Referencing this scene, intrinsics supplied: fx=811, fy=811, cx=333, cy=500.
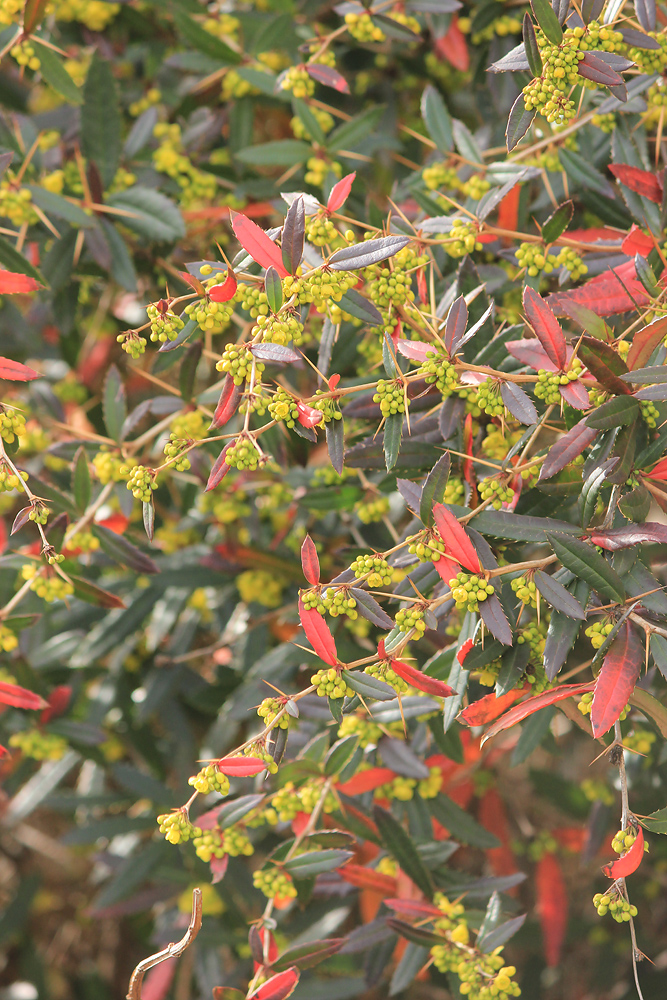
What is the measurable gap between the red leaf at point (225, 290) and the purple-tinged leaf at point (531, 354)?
0.31 m

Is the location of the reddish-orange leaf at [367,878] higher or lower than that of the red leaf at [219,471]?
lower

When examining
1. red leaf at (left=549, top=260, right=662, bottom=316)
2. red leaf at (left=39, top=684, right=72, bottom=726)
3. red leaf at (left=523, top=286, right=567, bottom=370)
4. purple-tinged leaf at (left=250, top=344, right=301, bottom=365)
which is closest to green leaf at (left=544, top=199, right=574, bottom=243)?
red leaf at (left=549, top=260, right=662, bottom=316)

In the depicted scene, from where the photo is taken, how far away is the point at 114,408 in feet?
4.27

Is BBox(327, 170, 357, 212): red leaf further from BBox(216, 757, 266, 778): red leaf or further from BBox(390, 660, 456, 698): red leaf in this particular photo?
BBox(216, 757, 266, 778): red leaf

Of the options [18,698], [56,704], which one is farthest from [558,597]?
[56,704]

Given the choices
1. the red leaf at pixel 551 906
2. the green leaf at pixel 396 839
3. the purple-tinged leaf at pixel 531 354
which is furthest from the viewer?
the red leaf at pixel 551 906

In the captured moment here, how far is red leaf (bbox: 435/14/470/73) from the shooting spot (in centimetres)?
143

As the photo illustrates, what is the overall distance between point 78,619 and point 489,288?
103 centimetres

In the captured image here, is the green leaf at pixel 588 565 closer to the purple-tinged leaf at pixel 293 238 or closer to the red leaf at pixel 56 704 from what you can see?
the purple-tinged leaf at pixel 293 238

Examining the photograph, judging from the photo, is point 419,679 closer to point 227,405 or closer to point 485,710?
point 485,710

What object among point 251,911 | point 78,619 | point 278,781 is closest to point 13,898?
point 251,911

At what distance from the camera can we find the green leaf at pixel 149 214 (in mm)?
1315

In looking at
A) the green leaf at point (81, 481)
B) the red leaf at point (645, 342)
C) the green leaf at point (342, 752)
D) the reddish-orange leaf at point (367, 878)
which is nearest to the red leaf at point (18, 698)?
the green leaf at point (81, 481)

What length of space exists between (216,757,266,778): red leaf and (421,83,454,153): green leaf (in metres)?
0.95
